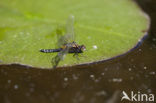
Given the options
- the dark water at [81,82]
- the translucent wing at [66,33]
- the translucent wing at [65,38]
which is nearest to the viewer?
the dark water at [81,82]

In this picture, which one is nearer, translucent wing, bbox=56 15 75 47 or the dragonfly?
the dragonfly

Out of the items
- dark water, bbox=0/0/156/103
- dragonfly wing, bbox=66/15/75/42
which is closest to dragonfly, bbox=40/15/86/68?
dragonfly wing, bbox=66/15/75/42

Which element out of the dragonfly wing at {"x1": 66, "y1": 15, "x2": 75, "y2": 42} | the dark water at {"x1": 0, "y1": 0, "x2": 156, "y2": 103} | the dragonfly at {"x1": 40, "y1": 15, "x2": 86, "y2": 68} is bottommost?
the dark water at {"x1": 0, "y1": 0, "x2": 156, "y2": 103}

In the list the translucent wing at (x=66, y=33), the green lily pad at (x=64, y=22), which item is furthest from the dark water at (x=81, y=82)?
the translucent wing at (x=66, y=33)

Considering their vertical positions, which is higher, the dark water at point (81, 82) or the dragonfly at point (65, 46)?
the dragonfly at point (65, 46)

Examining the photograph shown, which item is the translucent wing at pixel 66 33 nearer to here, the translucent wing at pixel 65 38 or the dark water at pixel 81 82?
the translucent wing at pixel 65 38

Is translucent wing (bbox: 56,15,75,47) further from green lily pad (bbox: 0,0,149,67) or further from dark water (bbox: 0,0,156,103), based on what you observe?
dark water (bbox: 0,0,156,103)

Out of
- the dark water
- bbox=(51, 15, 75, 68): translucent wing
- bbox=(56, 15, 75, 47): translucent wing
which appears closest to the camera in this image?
the dark water
